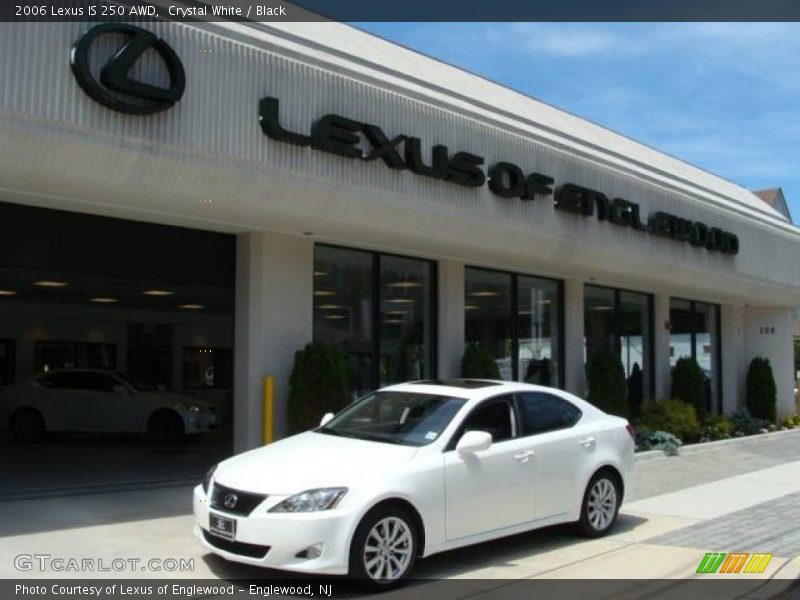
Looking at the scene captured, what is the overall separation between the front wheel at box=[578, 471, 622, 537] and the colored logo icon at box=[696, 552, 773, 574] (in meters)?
1.05

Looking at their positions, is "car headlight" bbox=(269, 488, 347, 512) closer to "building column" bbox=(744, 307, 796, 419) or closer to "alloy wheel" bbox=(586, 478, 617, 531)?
"alloy wheel" bbox=(586, 478, 617, 531)

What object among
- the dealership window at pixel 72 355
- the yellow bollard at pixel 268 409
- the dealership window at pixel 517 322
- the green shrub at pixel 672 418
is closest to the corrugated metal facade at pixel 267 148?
the dealership window at pixel 517 322

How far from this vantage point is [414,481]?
6.70 m

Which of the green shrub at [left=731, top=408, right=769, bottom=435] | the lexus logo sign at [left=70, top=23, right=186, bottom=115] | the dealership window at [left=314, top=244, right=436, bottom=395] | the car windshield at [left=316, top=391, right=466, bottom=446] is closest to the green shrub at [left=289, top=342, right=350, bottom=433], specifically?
the dealership window at [left=314, top=244, right=436, bottom=395]

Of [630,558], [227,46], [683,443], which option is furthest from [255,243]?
[683,443]

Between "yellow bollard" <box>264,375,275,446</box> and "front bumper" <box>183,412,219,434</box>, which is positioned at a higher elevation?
"yellow bollard" <box>264,375,275,446</box>

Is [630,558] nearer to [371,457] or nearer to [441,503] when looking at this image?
[441,503]

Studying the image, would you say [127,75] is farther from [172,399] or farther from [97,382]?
[97,382]

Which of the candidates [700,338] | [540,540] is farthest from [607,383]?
[540,540]

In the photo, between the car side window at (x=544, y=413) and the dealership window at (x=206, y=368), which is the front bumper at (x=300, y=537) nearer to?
the car side window at (x=544, y=413)

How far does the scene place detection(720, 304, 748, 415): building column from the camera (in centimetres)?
2313

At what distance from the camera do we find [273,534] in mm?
6184

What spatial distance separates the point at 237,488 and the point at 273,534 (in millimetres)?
534

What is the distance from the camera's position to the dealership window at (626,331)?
60.0 ft
